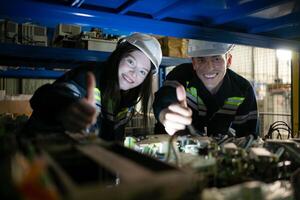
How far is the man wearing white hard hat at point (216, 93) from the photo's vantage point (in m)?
1.79

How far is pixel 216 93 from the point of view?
1.94m

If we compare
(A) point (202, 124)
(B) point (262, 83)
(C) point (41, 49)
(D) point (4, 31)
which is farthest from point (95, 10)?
(B) point (262, 83)

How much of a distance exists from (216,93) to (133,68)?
2.36ft

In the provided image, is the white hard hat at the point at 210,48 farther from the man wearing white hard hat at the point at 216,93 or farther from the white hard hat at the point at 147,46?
the white hard hat at the point at 147,46

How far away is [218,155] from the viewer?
83cm

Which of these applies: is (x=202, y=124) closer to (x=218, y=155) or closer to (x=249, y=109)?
(x=249, y=109)

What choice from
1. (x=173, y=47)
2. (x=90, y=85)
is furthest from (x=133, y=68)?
(x=173, y=47)

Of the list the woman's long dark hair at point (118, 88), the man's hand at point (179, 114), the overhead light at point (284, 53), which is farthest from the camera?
the overhead light at point (284, 53)

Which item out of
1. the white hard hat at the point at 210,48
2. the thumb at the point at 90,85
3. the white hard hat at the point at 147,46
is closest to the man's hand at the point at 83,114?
the thumb at the point at 90,85

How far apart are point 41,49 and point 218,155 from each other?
1.89 metres

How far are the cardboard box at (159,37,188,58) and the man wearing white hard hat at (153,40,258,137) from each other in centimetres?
86

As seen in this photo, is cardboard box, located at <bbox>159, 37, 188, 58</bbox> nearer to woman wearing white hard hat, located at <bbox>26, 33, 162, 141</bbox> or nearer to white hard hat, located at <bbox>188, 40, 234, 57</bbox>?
white hard hat, located at <bbox>188, 40, 234, 57</bbox>

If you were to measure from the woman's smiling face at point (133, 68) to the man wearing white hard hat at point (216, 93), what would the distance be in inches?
10.4

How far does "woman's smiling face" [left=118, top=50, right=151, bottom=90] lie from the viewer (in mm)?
1473
